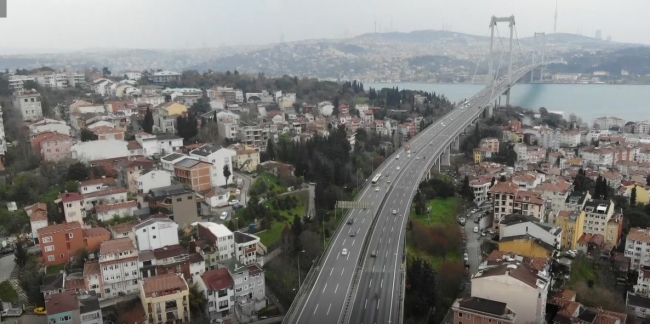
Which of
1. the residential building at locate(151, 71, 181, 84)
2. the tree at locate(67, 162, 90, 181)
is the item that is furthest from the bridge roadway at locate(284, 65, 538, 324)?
the residential building at locate(151, 71, 181, 84)

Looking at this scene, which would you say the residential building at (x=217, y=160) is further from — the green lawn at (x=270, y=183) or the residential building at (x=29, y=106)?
the residential building at (x=29, y=106)

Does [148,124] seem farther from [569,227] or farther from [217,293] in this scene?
[569,227]

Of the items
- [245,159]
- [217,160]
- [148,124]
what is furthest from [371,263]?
[148,124]

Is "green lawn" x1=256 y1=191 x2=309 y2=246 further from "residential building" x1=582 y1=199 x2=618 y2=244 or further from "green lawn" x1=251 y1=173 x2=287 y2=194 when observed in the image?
"residential building" x1=582 y1=199 x2=618 y2=244

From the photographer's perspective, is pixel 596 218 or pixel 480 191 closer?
pixel 596 218

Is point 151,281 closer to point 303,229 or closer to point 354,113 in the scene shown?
point 303,229

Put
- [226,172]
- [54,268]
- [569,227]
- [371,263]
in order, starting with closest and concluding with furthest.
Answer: [54,268] < [371,263] < [569,227] < [226,172]
